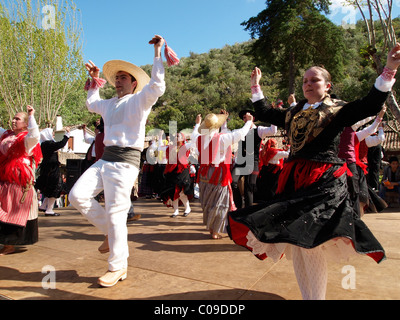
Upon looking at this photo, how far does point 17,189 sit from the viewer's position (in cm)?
387

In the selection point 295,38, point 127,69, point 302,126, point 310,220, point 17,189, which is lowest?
point 310,220

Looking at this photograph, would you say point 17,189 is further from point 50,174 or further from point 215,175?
point 50,174

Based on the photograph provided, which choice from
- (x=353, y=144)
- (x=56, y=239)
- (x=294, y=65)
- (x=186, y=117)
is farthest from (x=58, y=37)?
(x=186, y=117)

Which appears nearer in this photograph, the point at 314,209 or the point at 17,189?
the point at 314,209

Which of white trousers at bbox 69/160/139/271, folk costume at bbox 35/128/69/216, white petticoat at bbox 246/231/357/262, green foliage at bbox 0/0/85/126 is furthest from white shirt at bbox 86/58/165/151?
green foliage at bbox 0/0/85/126

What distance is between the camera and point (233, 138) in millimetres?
4598

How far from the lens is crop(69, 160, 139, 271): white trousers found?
9.16 feet

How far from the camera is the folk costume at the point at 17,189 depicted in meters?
3.75

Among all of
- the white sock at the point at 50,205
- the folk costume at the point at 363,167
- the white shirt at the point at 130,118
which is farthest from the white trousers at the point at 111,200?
the white sock at the point at 50,205

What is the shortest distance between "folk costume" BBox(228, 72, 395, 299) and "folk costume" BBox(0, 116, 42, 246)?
9.28 ft

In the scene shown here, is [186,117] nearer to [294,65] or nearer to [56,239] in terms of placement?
[294,65]

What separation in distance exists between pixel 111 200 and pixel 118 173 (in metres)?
0.24

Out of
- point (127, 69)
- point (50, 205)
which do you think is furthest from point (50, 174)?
point (127, 69)

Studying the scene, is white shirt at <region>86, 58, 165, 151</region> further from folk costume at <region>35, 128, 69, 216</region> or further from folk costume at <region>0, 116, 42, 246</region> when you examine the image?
folk costume at <region>35, 128, 69, 216</region>
